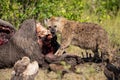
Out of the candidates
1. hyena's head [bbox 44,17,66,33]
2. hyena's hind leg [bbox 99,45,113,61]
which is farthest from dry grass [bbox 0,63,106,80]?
hyena's head [bbox 44,17,66,33]

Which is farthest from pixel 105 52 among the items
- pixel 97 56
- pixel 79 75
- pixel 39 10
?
pixel 39 10

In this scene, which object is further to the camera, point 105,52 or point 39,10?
point 39,10

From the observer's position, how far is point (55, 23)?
866 centimetres

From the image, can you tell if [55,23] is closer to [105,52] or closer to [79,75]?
[105,52]

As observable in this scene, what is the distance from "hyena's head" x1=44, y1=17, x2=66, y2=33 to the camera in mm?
8462

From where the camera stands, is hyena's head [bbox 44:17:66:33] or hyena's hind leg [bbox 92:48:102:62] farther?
hyena's head [bbox 44:17:66:33]

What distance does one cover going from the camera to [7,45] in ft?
23.5

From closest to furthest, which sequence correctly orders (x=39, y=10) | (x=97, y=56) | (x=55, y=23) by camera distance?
(x=97, y=56) → (x=55, y=23) → (x=39, y=10)

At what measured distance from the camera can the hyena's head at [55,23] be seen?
333 inches

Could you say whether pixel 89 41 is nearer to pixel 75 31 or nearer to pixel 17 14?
pixel 75 31

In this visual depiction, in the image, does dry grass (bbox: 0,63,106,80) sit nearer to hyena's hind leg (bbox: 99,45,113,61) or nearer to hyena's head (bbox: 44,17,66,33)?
hyena's hind leg (bbox: 99,45,113,61)

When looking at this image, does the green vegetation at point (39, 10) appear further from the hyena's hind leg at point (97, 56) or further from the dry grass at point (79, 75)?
the dry grass at point (79, 75)

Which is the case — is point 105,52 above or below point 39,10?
below

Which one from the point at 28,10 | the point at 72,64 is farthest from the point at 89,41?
the point at 28,10
